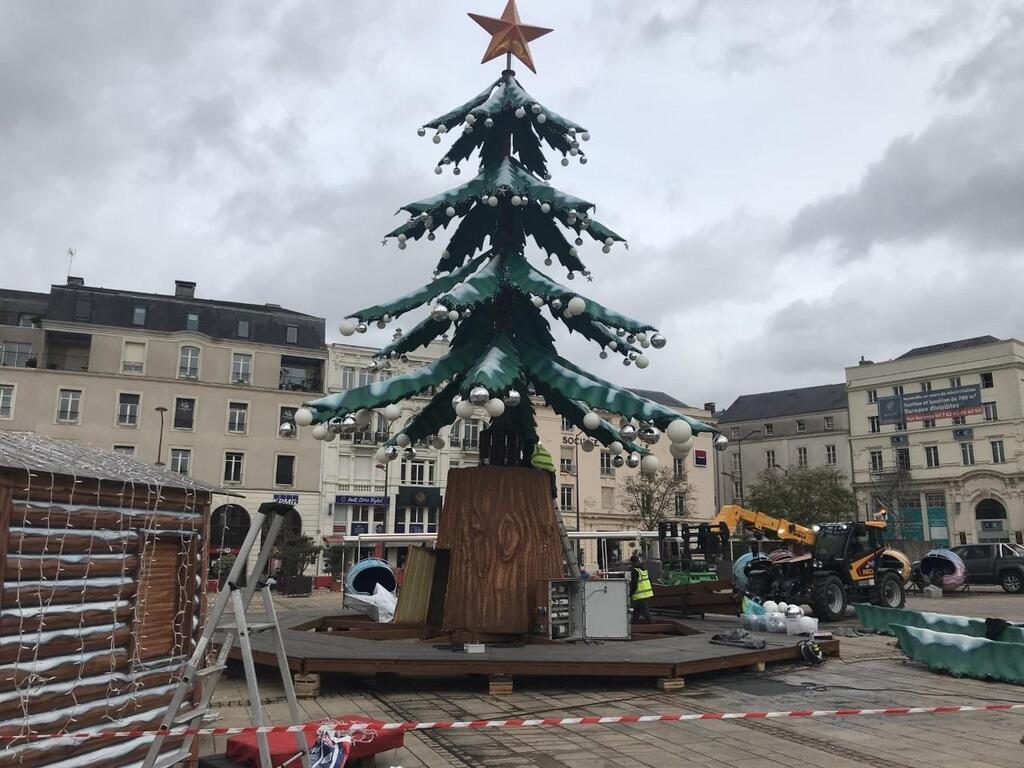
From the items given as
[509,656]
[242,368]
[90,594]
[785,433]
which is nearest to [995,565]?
[509,656]

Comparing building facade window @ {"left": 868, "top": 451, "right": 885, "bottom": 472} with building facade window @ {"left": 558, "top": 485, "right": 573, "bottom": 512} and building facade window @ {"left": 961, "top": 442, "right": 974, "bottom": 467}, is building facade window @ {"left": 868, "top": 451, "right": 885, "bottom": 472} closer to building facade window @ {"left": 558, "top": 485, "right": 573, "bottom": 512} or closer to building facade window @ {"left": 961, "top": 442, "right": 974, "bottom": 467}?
building facade window @ {"left": 961, "top": 442, "right": 974, "bottom": 467}

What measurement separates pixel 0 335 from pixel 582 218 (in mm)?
41854

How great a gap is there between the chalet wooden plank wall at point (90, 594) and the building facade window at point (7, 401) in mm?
40813

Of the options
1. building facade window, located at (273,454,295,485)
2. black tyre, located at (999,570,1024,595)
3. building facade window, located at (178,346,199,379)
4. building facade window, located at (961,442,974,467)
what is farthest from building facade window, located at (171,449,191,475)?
building facade window, located at (961,442,974,467)

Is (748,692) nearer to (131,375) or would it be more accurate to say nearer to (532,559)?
(532,559)

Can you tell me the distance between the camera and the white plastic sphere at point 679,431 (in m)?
10.9

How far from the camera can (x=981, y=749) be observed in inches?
300

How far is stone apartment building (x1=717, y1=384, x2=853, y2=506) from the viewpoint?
6950 cm

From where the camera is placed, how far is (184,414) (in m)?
44.5

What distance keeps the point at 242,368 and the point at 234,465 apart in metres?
5.72

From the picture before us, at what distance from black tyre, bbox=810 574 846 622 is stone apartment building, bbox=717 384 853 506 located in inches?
1879

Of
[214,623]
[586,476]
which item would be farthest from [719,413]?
[214,623]

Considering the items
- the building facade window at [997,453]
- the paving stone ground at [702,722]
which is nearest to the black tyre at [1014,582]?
the paving stone ground at [702,722]

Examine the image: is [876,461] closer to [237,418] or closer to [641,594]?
[237,418]
